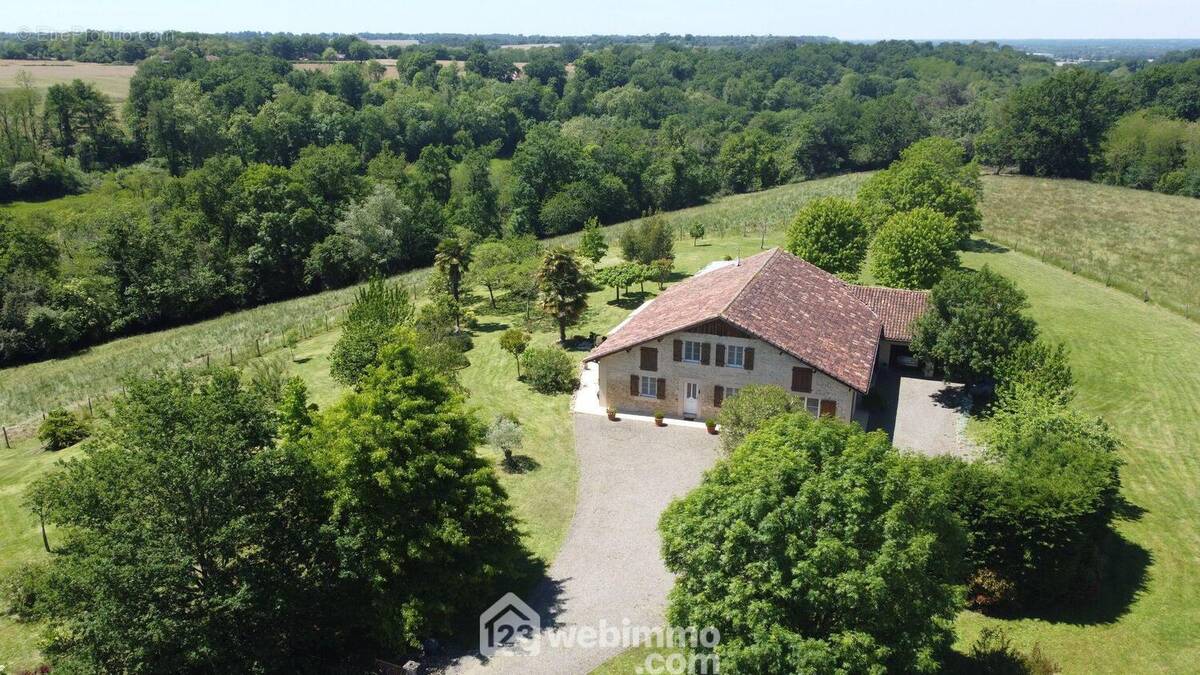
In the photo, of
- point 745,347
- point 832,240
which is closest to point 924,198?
point 832,240

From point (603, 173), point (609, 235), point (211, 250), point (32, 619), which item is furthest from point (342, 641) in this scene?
point (603, 173)

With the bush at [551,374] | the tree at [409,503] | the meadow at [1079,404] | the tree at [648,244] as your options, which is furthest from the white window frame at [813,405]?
the tree at [648,244]

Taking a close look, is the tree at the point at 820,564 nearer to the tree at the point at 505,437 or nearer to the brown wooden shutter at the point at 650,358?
the tree at the point at 505,437

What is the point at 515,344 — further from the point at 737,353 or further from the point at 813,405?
the point at 813,405

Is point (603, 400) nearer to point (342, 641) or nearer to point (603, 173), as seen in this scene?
point (342, 641)

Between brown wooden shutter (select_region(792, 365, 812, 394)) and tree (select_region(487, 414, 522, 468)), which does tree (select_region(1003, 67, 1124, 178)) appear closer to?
brown wooden shutter (select_region(792, 365, 812, 394))

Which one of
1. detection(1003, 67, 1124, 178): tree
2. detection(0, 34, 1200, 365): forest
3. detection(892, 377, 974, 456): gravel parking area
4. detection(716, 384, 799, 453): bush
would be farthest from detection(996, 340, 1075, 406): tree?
detection(1003, 67, 1124, 178): tree
